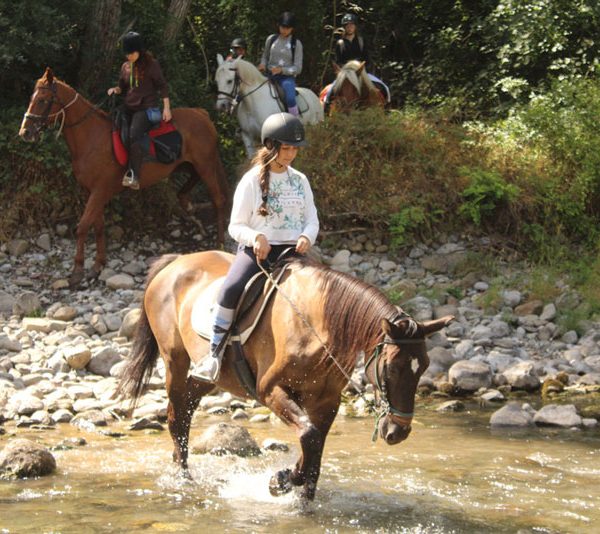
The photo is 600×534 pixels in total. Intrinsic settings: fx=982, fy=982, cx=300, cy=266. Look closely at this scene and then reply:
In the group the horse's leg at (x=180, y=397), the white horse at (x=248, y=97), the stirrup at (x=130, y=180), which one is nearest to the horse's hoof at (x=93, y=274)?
the stirrup at (x=130, y=180)

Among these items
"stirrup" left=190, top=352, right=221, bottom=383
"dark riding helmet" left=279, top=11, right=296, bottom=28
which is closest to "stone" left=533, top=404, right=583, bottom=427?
"stirrup" left=190, top=352, right=221, bottom=383

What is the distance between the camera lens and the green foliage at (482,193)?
1392 centimetres

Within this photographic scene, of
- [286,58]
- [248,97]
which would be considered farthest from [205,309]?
[286,58]

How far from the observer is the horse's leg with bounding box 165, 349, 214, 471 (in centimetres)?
711

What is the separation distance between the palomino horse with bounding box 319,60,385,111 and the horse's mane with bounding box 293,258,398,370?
10.0m

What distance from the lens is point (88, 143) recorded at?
12.9 meters

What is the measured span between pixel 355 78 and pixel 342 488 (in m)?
10.0

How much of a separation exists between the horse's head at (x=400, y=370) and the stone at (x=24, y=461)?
268 centimetres

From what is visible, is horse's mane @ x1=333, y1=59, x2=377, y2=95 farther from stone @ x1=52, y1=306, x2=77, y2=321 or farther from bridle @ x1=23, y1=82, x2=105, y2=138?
stone @ x1=52, y1=306, x2=77, y2=321

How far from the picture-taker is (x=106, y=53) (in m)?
14.4

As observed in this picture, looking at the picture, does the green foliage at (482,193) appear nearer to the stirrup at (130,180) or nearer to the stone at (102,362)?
the stirrup at (130,180)

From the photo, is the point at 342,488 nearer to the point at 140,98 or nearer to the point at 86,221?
the point at 86,221

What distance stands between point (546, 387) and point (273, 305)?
4.73 meters

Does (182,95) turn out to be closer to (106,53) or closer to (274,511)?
(106,53)
